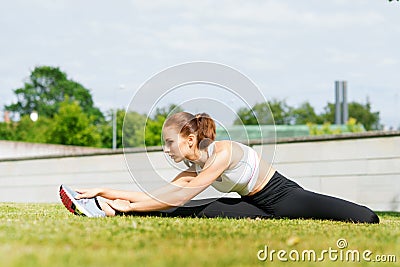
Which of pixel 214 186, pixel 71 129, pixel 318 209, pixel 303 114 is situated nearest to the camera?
pixel 214 186

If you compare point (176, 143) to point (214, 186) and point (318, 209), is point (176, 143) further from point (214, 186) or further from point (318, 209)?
point (318, 209)

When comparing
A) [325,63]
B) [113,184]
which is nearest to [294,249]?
[113,184]

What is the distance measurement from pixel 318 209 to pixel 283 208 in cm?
31

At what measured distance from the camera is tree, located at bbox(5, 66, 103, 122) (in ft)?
210

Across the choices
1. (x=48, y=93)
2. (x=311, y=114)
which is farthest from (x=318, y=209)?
(x=48, y=93)

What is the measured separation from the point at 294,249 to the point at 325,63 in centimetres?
5167

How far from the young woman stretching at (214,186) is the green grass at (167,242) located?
1.95ft

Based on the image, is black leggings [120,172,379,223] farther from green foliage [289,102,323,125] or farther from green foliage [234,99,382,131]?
green foliage [289,102,323,125]

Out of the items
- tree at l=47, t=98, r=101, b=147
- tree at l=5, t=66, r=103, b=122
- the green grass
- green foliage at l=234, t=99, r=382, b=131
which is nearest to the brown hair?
the green grass

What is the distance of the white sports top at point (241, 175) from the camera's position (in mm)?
5148

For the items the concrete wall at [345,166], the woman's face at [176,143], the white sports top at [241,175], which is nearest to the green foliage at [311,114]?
the concrete wall at [345,166]

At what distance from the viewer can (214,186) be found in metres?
5.38

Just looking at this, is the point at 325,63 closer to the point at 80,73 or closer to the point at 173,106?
the point at 80,73

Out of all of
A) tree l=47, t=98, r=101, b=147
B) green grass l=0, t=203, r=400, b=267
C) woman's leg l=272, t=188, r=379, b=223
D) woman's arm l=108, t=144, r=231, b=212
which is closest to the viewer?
green grass l=0, t=203, r=400, b=267
